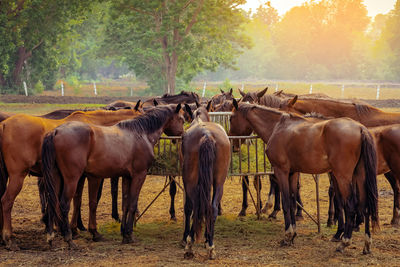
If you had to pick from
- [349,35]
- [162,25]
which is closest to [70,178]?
[162,25]

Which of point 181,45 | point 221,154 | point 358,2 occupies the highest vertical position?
point 358,2

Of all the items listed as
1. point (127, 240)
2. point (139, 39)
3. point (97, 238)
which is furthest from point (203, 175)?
point (139, 39)

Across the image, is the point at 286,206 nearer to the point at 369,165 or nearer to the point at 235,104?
the point at 369,165

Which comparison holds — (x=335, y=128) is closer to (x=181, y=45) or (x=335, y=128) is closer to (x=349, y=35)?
(x=181, y=45)

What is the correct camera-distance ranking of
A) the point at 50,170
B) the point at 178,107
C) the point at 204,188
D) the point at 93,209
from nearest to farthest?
the point at 204,188 < the point at 50,170 < the point at 93,209 < the point at 178,107

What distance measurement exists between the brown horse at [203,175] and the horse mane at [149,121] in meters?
1.16

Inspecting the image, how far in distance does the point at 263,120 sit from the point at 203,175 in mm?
2247

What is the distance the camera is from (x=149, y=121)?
28.2 ft

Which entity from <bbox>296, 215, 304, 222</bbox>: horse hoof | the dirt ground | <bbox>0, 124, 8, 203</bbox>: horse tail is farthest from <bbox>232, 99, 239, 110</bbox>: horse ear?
<bbox>0, 124, 8, 203</bbox>: horse tail

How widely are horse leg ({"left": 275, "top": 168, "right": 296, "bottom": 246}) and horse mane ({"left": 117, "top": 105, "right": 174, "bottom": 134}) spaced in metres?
2.12

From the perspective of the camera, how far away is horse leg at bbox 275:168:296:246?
7.98 meters

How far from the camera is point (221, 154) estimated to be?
7.35 meters

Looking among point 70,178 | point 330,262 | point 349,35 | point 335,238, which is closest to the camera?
point 330,262

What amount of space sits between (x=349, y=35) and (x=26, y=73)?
5913cm
